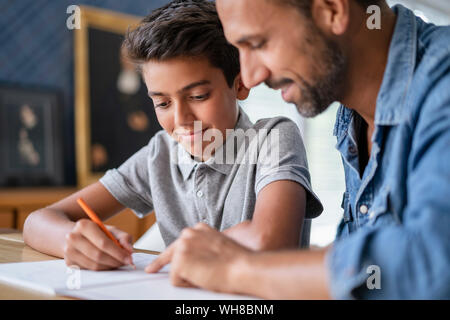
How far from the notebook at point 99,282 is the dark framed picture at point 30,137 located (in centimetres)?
217

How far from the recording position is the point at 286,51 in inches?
32.4

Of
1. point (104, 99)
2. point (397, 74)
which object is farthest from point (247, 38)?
point (104, 99)

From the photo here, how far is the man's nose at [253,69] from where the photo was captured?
870mm

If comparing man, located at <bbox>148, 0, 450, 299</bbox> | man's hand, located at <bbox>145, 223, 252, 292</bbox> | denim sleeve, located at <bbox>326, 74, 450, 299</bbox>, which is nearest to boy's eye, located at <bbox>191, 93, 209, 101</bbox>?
man, located at <bbox>148, 0, 450, 299</bbox>

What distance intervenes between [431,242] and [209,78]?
0.72 meters

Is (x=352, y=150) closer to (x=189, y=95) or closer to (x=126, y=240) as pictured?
(x=189, y=95)

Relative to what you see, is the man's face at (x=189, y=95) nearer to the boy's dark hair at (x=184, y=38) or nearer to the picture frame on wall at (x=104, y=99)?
the boy's dark hair at (x=184, y=38)

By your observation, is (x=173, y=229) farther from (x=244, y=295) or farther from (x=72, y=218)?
(x=244, y=295)

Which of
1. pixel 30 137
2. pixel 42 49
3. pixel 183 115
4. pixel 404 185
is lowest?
pixel 404 185

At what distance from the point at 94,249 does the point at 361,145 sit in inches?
23.3

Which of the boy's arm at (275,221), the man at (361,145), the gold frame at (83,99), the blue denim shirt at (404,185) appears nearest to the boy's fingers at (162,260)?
the man at (361,145)

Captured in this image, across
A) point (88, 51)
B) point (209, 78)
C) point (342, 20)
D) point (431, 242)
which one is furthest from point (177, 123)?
point (88, 51)
